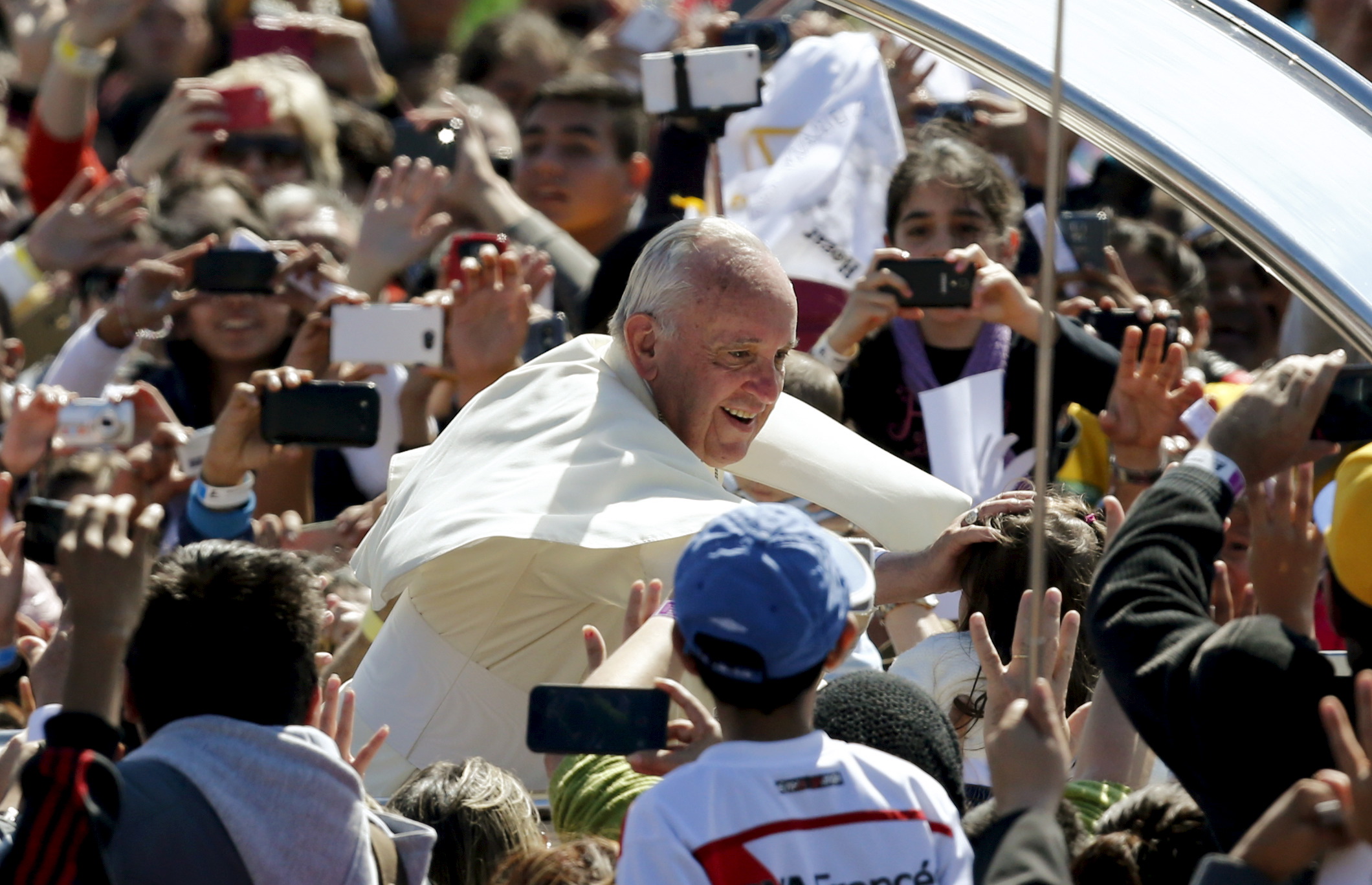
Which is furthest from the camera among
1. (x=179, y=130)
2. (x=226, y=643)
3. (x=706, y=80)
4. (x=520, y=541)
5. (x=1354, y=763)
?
(x=179, y=130)

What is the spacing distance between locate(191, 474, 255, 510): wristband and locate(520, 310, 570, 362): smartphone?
816mm

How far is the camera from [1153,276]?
18.0ft

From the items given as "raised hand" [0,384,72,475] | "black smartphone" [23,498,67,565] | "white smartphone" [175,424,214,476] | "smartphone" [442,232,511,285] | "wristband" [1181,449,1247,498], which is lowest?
"raised hand" [0,384,72,475]

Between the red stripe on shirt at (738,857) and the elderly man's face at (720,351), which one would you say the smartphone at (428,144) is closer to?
the elderly man's face at (720,351)

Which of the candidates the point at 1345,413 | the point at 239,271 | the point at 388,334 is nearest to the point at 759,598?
the point at 1345,413

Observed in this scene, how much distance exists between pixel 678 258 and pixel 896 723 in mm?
1063

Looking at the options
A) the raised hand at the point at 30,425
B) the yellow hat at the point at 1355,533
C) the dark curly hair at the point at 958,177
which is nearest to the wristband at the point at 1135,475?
the dark curly hair at the point at 958,177

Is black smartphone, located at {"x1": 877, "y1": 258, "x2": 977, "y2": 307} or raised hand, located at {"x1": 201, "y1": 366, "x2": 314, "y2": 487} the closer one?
black smartphone, located at {"x1": 877, "y1": 258, "x2": 977, "y2": 307}

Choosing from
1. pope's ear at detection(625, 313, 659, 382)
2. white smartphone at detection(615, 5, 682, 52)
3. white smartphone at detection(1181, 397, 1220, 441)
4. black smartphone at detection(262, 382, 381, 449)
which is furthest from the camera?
white smartphone at detection(615, 5, 682, 52)

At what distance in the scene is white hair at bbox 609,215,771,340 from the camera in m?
3.02

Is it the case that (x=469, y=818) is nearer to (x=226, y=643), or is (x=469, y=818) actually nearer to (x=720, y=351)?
(x=226, y=643)

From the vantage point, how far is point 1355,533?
2.04 metres

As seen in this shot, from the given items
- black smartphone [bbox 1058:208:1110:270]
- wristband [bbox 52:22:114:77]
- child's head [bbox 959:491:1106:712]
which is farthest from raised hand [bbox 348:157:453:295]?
child's head [bbox 959:491:1106:712]

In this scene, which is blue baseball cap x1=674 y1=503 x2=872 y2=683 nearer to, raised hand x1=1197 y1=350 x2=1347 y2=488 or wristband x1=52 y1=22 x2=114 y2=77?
raised hand x1=1197 y1=350 x2=1347 y2=488
